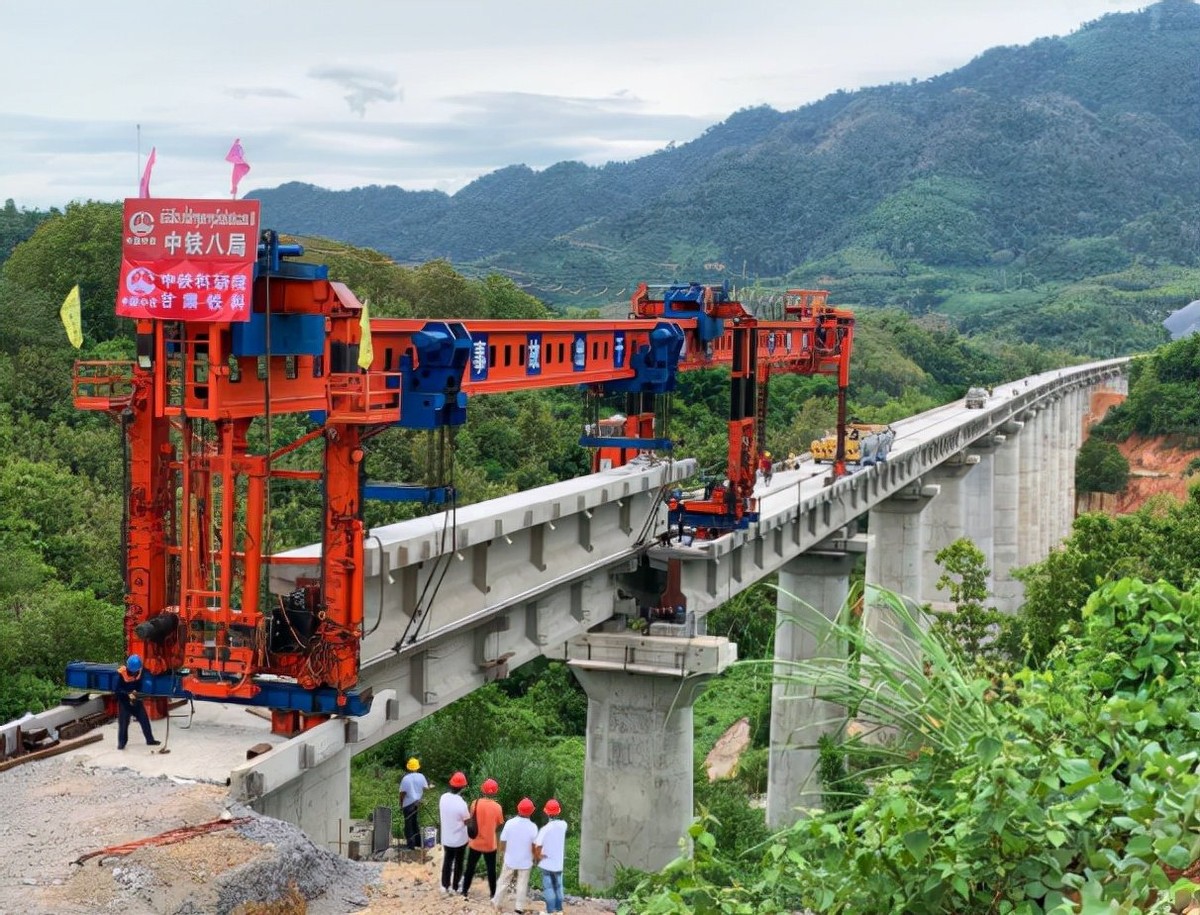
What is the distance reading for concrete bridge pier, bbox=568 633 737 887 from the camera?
2541cm

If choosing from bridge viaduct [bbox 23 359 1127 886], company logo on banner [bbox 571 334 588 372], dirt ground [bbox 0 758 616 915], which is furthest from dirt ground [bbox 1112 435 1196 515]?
dirt ground [bbox 0 758 616 915]

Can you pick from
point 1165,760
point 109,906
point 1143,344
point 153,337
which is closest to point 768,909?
point 1165,760

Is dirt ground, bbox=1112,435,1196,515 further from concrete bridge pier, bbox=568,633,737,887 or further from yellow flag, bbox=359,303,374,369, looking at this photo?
yellow flag, bbox=359,303,374,369

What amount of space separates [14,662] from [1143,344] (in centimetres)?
16353

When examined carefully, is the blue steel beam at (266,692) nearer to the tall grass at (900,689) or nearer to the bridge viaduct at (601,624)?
the bridge viaduct at (601,624)

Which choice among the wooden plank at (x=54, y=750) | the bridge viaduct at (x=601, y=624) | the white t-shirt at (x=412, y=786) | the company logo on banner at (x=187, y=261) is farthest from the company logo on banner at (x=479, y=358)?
the wooden plank at (x=54, y=750)

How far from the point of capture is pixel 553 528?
69.4 ft

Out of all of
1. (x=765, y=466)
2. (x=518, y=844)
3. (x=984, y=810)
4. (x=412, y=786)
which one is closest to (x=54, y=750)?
(x=518, y=844)

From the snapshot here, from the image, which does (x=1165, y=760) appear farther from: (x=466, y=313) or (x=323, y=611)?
(x=466, y=313)

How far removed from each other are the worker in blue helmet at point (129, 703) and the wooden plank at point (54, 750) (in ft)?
0.83

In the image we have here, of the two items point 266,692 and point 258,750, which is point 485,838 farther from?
point 266,692

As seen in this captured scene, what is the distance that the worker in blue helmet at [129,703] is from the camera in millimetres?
13922

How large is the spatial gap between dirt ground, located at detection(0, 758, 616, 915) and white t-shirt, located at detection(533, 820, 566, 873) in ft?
1.94

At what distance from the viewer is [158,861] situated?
11.0 meters
